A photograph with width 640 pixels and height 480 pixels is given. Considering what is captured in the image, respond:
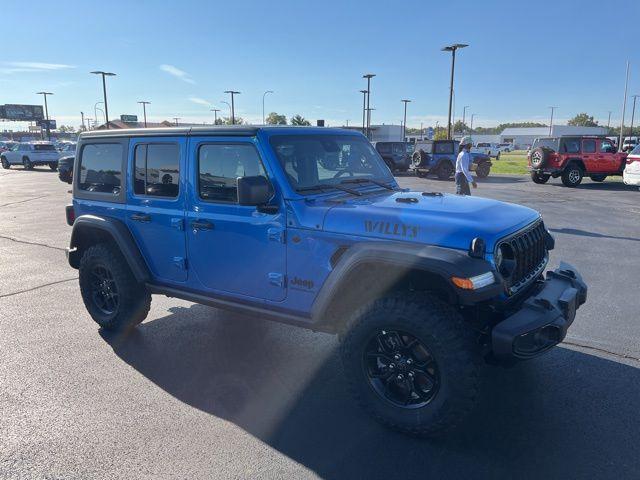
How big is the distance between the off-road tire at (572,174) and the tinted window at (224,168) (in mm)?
18051

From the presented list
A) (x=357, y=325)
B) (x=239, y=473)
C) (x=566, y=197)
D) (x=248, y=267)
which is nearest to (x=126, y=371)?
(x=248, y=267)

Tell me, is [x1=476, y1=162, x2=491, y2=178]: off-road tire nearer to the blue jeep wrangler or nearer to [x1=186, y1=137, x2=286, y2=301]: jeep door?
the blue jeep wrangler

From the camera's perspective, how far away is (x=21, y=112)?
85875 millimetres

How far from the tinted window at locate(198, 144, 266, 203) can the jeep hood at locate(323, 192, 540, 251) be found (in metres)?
0.76

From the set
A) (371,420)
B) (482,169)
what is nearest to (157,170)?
(371,420)

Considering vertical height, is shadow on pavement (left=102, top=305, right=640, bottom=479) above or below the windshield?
below

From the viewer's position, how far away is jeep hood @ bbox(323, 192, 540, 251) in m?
2.95

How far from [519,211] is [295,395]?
213 centimetres

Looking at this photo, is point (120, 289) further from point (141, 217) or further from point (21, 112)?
point (21, 112)

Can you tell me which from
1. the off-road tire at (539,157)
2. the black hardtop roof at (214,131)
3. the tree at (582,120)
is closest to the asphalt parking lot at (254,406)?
the black hardtop roof at (214,131)

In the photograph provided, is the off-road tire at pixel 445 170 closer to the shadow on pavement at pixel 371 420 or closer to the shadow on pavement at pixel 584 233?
the shadow on pavement at pixel 584 233

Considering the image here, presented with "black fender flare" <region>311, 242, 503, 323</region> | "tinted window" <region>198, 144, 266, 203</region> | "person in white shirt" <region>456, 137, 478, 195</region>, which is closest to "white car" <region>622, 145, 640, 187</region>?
"person in white shirt" <region>456, 137, 478, 195</region>

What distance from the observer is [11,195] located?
17.1 metres

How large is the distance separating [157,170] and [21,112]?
3872 inches
